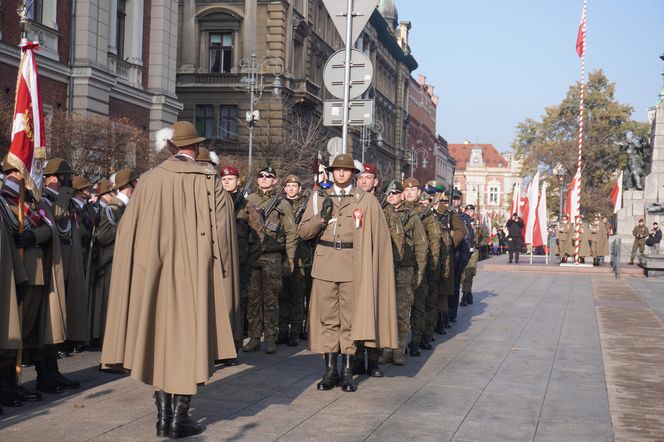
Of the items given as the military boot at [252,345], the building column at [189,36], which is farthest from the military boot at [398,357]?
the building column at [189,36]

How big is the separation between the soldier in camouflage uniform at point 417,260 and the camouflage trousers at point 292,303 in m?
1.49

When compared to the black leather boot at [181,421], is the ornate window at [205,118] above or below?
above

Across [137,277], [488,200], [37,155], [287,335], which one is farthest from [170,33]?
[488,200]

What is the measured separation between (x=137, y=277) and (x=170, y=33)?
2860 cm

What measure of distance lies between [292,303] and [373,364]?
247 cm

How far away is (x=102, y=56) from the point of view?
28.3 meters

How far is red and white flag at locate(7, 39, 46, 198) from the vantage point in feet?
24.6

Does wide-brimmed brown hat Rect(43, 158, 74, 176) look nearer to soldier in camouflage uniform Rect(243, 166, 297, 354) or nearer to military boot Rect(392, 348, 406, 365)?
soldier in camouflage uniform Rect(243, 166, 297, 354)

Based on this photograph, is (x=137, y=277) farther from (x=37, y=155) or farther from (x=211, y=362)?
(x=37, y=155)

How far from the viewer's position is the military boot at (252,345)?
1009 centimetres

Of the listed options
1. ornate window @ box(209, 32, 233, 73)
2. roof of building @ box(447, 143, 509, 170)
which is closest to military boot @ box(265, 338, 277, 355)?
ornate window @ box(209, 32, 233, 73)

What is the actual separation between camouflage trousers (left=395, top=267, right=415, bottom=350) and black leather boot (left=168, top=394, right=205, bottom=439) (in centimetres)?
365

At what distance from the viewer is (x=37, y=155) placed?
25.5ft

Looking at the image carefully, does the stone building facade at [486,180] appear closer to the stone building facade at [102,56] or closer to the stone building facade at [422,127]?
the stone building facade at [422,127]
